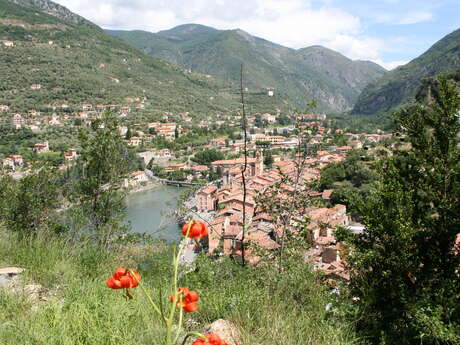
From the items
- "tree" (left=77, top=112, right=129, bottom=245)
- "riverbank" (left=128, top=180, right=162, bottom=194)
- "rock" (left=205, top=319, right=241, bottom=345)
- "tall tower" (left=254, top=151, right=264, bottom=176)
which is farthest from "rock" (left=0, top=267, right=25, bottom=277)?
"riverbank" (left=128, top=180, right=162, bottom=194)

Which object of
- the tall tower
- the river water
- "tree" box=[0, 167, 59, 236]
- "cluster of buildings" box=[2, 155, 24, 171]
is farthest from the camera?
the tall tower

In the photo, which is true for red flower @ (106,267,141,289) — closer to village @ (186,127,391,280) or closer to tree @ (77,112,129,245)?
village @ (186,127,391,280)

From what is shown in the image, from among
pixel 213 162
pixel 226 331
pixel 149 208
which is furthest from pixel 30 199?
pixel 213 162

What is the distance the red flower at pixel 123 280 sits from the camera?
83 centimetres

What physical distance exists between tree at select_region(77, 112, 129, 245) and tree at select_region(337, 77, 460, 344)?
307 centimetres

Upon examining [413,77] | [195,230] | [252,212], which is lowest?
[252,212]

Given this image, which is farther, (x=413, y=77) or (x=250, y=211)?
(x=413, y=77)

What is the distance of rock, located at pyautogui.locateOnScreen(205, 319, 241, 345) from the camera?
121cm

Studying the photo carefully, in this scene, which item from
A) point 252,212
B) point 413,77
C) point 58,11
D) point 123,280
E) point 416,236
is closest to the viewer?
point 123,280

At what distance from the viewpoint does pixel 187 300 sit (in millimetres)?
841

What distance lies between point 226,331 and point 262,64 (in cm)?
13450

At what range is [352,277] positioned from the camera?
125 inches

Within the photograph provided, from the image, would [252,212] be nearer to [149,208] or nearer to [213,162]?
[149,208]

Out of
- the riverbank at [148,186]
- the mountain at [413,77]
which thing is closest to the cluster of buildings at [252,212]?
the riverbank at [148,186]
